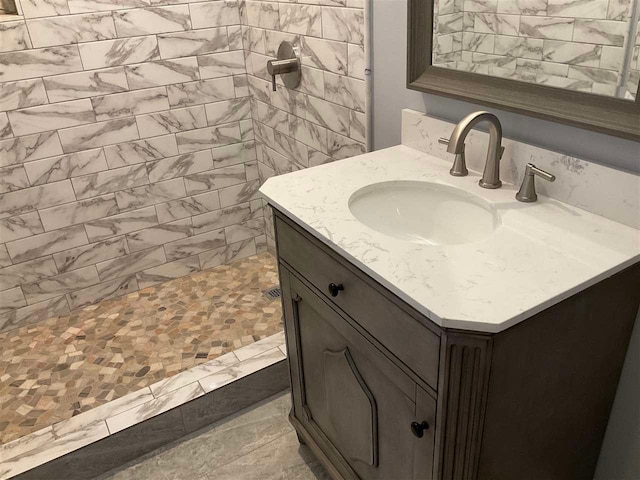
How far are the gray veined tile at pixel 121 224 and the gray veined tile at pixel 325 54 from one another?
3.44ft

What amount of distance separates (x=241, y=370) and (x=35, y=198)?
3.73 ft

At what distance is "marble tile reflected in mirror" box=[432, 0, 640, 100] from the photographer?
1.02 m

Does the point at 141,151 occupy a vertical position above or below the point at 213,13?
below

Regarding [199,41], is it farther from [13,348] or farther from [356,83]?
[13,348]

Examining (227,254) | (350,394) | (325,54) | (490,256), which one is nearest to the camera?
(490,256)

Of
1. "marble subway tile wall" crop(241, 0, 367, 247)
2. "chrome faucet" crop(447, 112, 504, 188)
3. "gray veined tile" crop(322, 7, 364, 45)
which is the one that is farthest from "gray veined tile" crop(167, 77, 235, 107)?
"chrome faucet" crop(447, 112, 504, 188)

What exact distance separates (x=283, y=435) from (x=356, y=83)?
1189 millimetres

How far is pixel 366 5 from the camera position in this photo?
1.56m

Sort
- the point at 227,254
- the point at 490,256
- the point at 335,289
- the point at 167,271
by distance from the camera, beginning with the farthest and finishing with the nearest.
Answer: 1. the point at 227,254
2. the point at 167,271
3. the point at 335,289
4. the point at 490,256

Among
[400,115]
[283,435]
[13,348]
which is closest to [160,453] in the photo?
[283,435]

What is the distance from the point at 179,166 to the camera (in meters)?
2.48

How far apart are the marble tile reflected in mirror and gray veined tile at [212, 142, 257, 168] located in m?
1.38

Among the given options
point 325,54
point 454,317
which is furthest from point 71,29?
point 454,317

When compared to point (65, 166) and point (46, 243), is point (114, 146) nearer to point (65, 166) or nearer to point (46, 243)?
point (65, 166)
